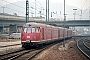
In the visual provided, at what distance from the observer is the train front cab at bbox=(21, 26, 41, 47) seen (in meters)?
28.5

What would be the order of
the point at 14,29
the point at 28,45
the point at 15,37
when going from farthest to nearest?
the point at 14,29 → the point at 15,37 → the point at 28,45

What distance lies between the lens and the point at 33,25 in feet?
97.1

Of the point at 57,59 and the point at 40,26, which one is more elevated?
the point at 40,26

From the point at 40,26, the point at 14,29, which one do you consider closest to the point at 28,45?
the point at 40,26

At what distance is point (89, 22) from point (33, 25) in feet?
214

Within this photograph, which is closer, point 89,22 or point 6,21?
point 6,21

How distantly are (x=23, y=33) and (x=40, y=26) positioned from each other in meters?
2.79

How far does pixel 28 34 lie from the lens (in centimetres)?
2891

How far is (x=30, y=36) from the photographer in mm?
28797

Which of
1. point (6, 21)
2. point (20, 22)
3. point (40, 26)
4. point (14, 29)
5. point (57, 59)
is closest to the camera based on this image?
point (57, 59)

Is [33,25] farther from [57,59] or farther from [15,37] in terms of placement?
[15,37]

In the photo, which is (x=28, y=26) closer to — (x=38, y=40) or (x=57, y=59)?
(x=38, y=40)

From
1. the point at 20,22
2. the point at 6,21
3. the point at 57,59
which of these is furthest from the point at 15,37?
the point at 57,59

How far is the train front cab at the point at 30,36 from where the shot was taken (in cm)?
2853
